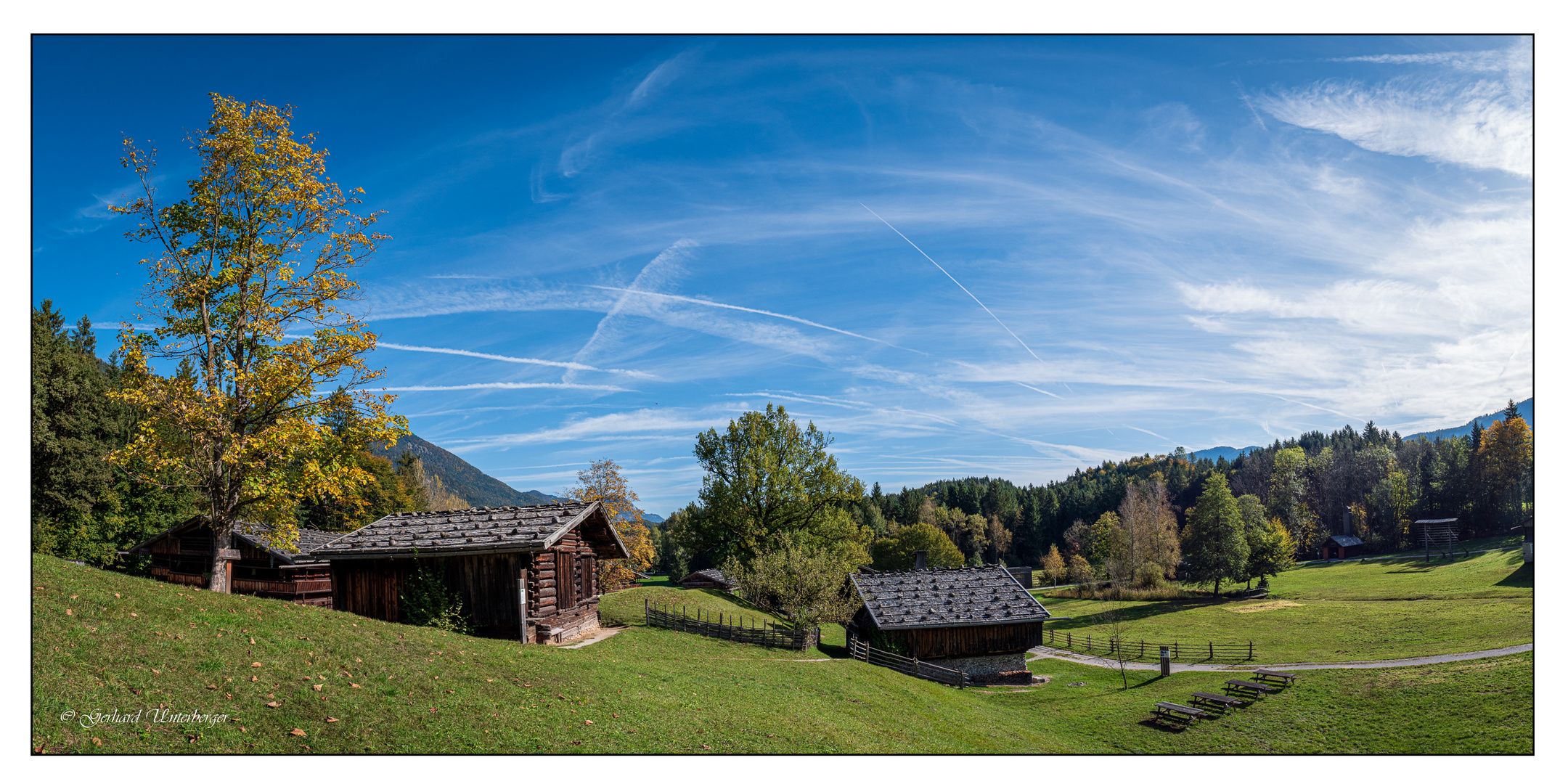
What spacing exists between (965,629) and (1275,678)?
12.8 metres

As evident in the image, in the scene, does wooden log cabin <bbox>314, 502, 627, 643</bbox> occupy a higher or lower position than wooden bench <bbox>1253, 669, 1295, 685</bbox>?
higher

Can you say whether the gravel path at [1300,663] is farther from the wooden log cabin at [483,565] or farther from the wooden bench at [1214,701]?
the wooden log cabin at [483,565]

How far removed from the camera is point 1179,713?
2480 cm

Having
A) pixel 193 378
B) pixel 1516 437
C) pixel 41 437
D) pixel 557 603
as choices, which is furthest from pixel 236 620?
pixel 1516 437

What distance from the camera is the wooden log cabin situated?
71.7 feet

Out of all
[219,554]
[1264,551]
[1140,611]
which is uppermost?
[219,554]

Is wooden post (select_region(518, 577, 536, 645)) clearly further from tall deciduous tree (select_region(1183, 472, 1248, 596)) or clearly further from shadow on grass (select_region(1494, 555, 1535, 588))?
tall deciduous tree (select_region(1183, 472, 1248, 596))

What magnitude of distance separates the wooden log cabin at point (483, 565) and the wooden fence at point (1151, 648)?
104 ft

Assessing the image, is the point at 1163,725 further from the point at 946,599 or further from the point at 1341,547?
the point at 1341,547

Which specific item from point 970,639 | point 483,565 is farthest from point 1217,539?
point 483,565

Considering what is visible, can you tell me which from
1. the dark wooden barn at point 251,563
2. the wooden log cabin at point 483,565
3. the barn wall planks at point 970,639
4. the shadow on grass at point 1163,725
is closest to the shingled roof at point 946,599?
the barn wall planks at point 970,639

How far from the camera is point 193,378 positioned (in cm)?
1825

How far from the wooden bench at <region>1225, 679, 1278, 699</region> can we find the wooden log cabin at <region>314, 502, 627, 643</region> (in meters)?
25.6

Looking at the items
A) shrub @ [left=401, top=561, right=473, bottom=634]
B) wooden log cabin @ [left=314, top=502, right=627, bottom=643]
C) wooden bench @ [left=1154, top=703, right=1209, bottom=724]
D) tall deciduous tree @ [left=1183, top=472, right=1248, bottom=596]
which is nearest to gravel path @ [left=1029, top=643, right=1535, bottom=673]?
wooden bench @ [left=1154, top=703, right=1209, bottom=724]
